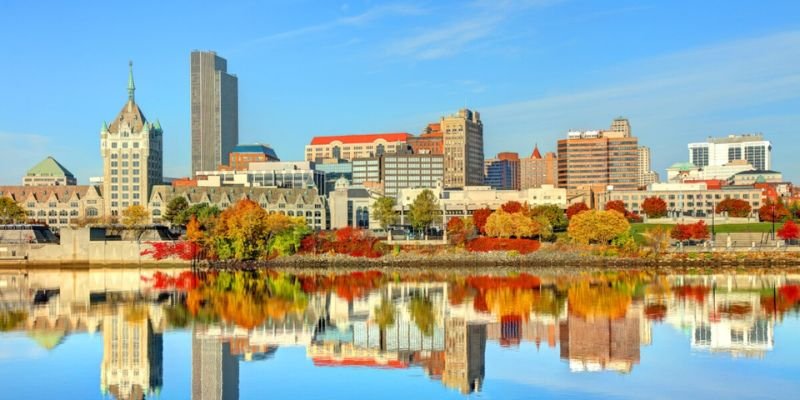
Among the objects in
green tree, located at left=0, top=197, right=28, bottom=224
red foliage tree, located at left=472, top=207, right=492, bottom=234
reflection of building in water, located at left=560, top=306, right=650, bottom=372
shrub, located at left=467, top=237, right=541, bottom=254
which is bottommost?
reflection of building in water, located at left=560, top=306, right=650, bottom=372

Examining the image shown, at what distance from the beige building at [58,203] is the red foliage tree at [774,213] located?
9337 cm

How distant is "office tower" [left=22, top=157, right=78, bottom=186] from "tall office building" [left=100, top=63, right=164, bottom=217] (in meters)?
54.6

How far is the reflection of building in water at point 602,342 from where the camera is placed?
3556 centimetres

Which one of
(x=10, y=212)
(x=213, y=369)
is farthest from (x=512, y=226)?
(x=213, y=369)

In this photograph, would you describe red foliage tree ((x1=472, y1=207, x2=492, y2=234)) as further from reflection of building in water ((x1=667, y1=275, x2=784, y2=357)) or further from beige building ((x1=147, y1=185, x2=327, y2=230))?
reflection of building in water ((x1=667, y1=275, x2=784, y2=357))

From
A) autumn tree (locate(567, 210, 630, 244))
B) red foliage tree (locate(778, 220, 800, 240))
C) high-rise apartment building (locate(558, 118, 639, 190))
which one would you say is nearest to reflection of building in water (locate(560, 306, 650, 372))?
autumn tree (locate(567, 210, 630, 244))

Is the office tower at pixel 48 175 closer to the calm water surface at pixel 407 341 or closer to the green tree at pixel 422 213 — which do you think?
the green tree at pixel 422 213

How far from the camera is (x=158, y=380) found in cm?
3466

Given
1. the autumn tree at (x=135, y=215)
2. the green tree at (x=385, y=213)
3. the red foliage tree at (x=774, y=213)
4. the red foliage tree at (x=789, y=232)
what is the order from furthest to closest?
the autumn tree at (x=135, y=215) < the red foliage tree at (x=774, y=213) < the green tree at (x=385, y=213) < the red foliage tree at (x=789, y=232)

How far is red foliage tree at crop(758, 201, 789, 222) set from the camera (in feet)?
416

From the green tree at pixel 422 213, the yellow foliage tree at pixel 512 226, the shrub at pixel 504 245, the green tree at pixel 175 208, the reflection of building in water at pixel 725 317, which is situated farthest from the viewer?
the green tree at pixel 175 208

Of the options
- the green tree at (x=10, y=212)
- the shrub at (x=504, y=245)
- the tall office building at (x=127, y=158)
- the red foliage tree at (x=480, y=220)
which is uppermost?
the tall office building at (x=127, y=158)

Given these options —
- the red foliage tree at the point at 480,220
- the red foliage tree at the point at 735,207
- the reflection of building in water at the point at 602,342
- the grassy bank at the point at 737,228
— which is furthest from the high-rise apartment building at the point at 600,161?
the reflection of building in water at the point at 602,342

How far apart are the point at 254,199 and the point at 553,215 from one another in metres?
47.1
